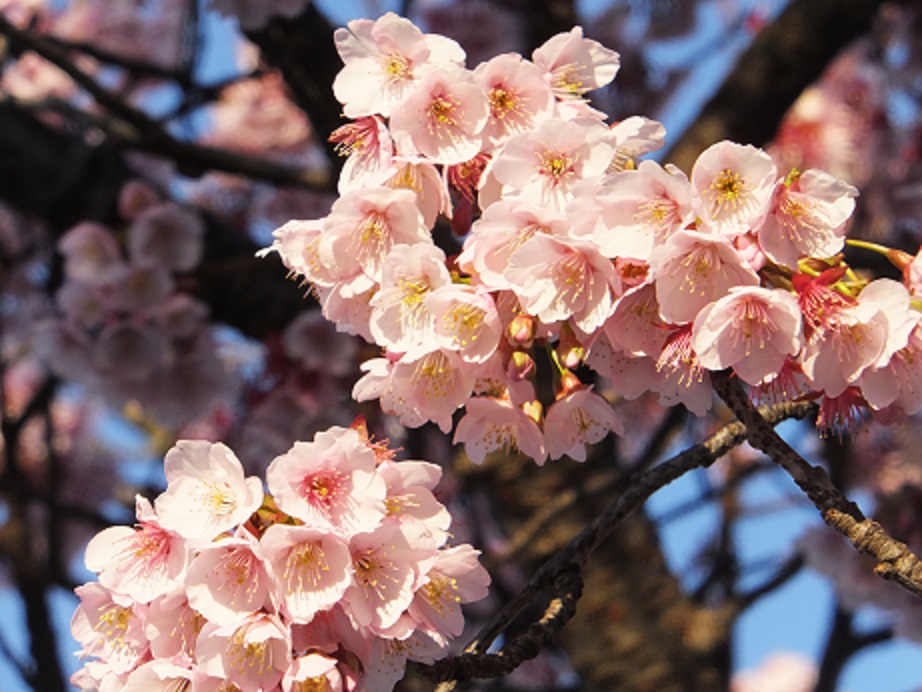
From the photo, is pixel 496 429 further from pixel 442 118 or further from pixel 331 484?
pixel 442 118

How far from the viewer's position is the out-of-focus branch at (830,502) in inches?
45.6

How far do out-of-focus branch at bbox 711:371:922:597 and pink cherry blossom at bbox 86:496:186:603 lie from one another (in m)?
0.62

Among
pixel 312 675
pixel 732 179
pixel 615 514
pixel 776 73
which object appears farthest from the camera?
pixel 776 73

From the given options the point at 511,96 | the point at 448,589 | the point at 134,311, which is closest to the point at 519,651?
the point at 448,589

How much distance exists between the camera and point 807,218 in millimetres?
1178

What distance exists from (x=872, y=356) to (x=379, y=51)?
0.69 metres

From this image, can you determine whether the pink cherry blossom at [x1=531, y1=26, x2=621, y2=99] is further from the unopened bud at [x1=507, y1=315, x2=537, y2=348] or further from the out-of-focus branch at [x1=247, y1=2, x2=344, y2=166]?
the out-of-focus branch at [x1=247, y1=2, x2=344, y2=166]

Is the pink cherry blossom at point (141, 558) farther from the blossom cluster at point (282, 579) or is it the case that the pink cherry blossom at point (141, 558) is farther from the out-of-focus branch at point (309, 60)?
the out-of-focus branch at point (309, 60)

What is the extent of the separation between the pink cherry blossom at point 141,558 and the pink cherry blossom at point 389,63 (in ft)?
1.75

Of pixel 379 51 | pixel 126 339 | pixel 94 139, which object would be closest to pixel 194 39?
pixel 94 139

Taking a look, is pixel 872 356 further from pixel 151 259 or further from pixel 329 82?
pixel 151 259

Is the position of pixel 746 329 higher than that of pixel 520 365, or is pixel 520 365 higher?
pixel 746 329

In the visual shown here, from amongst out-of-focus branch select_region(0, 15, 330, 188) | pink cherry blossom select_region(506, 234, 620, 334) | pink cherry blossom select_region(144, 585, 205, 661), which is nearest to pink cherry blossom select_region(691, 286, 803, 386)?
pink cherry blossom select_region(506, 234, 620, 334)

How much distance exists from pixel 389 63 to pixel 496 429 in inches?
18.4
